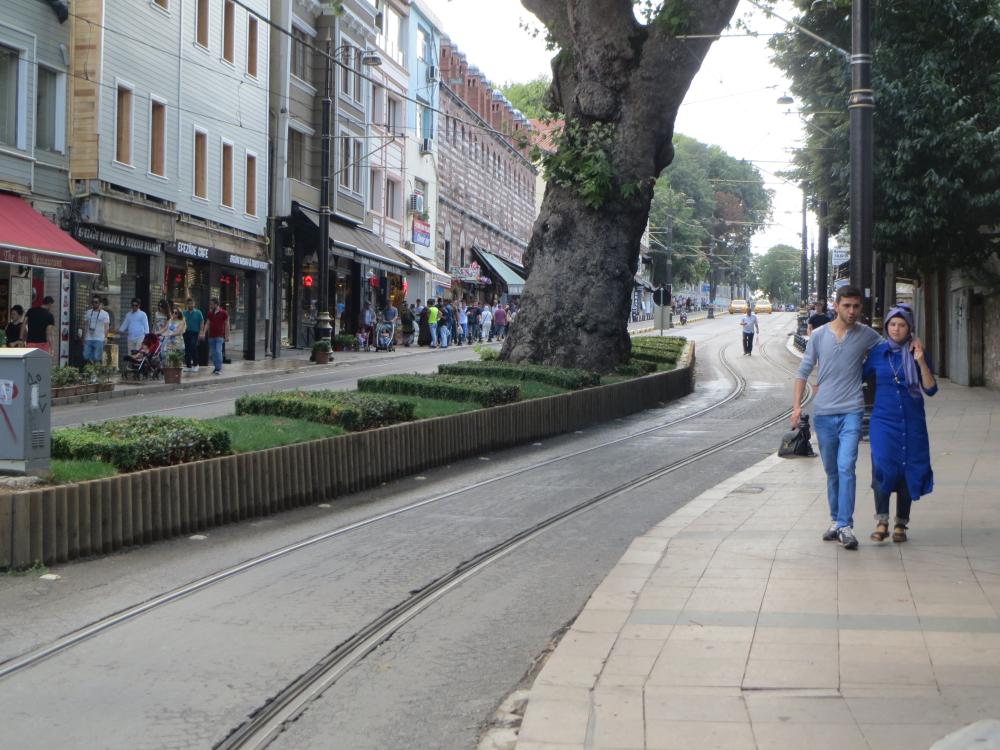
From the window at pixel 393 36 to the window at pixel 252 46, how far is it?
10.6 meters

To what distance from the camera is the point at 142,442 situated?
9.85 m

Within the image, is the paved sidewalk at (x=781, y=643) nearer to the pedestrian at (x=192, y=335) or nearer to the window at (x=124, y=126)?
the pedestrian at (x=192, y=335)

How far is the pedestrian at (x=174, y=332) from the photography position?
26.9 meters

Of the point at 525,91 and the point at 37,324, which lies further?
the point at 525,91

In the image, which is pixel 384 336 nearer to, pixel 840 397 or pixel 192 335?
pixel 192 335

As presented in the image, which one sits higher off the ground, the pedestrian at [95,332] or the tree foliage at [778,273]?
the tree foliage at [778,273]

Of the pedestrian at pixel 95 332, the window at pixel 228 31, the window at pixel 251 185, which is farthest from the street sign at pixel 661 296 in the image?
the pedestrian at pixel 95 332

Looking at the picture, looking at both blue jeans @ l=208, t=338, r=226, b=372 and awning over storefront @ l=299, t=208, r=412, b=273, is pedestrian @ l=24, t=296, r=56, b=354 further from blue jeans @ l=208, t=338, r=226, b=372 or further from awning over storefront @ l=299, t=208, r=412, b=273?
awning over storefront @ l=299, t=208, r=412, b=273

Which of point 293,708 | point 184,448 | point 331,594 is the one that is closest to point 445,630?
point 331,594

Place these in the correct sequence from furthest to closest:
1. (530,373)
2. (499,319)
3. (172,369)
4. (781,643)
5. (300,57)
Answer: (499,319) < (300,57) < (172,369) < (530,373) < (781,643)

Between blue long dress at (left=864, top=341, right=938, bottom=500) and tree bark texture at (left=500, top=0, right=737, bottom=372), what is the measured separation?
43.9 feet

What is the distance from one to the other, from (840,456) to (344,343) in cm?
3041

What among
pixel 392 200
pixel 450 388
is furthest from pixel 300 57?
pixel 450 388

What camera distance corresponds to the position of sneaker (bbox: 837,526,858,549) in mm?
8359
